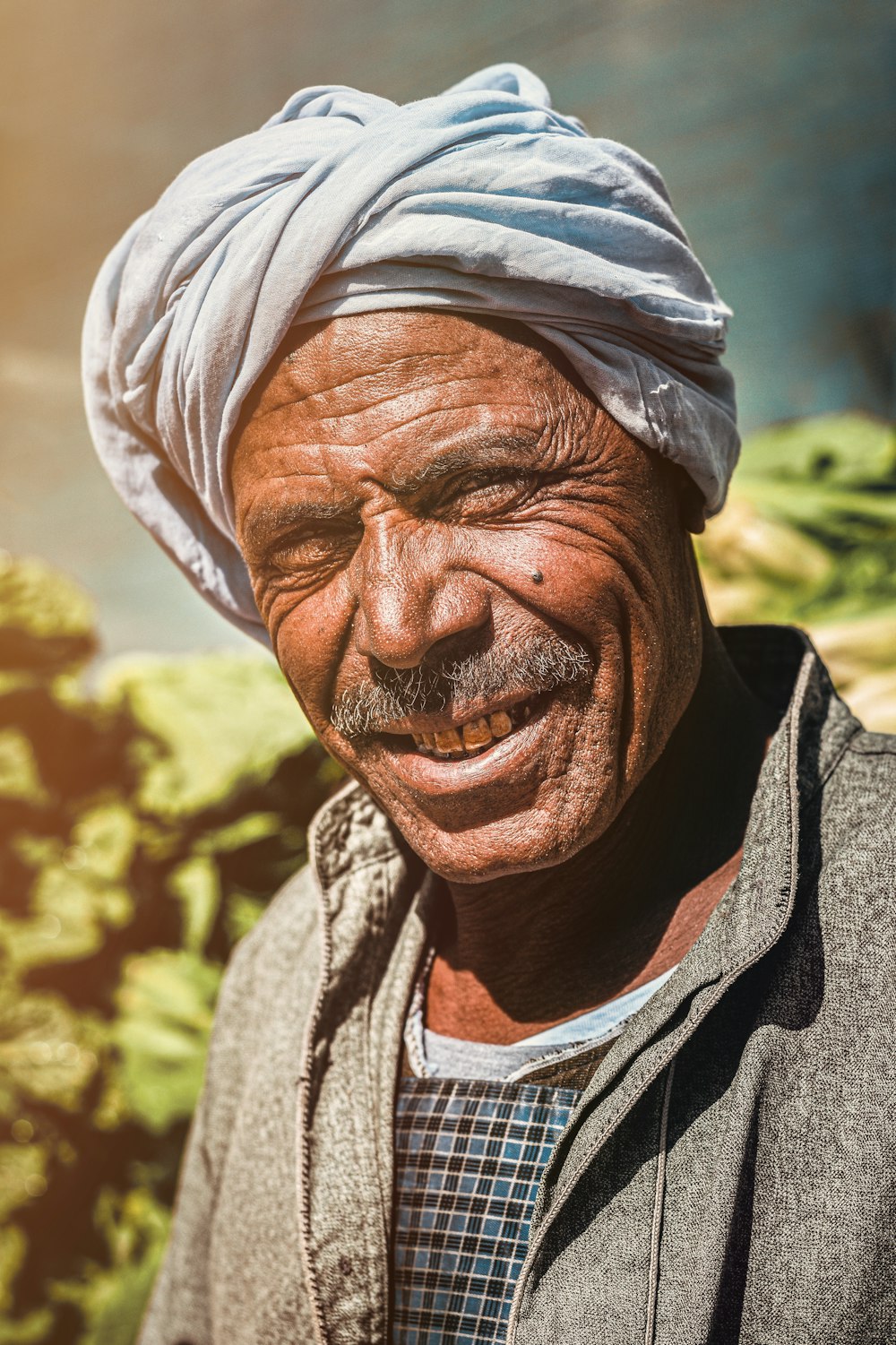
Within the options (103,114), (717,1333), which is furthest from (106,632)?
(717,1333)

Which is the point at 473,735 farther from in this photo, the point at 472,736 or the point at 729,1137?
the point at 729,1137

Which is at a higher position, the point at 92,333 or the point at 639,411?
the point at 92,333

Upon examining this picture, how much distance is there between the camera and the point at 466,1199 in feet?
5.20

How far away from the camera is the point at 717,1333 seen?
1307 mm

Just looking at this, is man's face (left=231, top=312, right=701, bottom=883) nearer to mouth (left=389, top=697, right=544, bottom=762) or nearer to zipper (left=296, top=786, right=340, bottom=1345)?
mouth (left=389, top=697, right=544, bottom=762)

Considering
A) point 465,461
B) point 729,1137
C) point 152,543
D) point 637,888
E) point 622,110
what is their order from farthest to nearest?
point 152,543
point 622,110
point 637,888
point 465,461
point 729,1137

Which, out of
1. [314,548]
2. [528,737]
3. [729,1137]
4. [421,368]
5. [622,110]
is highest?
[622,110]

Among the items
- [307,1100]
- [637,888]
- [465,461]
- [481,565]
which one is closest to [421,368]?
[465,461]

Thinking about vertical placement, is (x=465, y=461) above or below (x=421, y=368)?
below

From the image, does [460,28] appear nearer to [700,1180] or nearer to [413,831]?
[413,831]

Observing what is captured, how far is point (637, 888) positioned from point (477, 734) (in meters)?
0.36

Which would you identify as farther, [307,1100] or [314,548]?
[307,1100]

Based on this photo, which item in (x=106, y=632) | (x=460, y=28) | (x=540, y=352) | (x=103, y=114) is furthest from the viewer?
(x=106, y=632)

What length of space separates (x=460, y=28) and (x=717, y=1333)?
215cm
